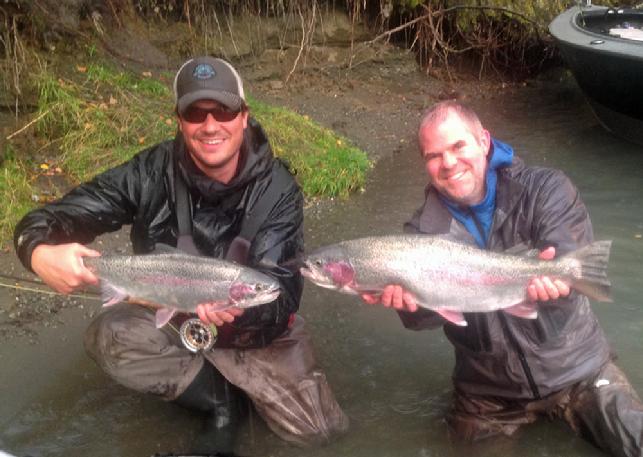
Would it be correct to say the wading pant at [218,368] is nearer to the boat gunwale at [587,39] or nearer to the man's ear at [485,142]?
the man's ear at [485,142]

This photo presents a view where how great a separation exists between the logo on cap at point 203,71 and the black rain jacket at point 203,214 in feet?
1.25

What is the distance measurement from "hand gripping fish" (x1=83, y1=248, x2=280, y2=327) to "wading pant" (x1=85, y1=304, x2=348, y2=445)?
1.50ft

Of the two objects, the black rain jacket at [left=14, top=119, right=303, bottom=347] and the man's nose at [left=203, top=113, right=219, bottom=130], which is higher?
the man's nose at [left=203, top=113, right=219, bottom=130]

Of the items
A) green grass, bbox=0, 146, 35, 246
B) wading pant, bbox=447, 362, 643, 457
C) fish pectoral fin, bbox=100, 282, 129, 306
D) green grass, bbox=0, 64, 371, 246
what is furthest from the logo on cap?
green grass, bbox=0, 64, 371, 246

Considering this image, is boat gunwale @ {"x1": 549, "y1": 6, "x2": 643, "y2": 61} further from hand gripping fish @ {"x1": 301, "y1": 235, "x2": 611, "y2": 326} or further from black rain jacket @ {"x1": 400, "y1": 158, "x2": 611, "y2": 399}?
hand gripping fish @ {"x1": 301, "y1": 235, "x2": 611, "y2": 326}

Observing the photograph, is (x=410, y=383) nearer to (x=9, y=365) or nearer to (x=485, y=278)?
(x=485, y=278)

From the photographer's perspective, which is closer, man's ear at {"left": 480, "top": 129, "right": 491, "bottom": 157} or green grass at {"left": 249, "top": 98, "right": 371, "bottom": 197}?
man's ear at {"left": 480, "top": 129, "right": 491, "bottom": 157}

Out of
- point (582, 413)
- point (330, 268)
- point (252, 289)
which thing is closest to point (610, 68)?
point (582, 413)

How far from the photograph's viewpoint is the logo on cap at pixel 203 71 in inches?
149

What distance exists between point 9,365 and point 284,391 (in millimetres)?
1968

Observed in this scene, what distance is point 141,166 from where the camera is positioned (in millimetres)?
4133

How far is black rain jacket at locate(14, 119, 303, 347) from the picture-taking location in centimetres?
384

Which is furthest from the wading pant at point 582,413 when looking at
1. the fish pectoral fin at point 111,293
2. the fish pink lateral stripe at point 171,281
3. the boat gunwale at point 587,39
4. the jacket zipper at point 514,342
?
the boat gunwale at point 587,39

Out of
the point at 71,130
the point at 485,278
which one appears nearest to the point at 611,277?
the point at 485,278
